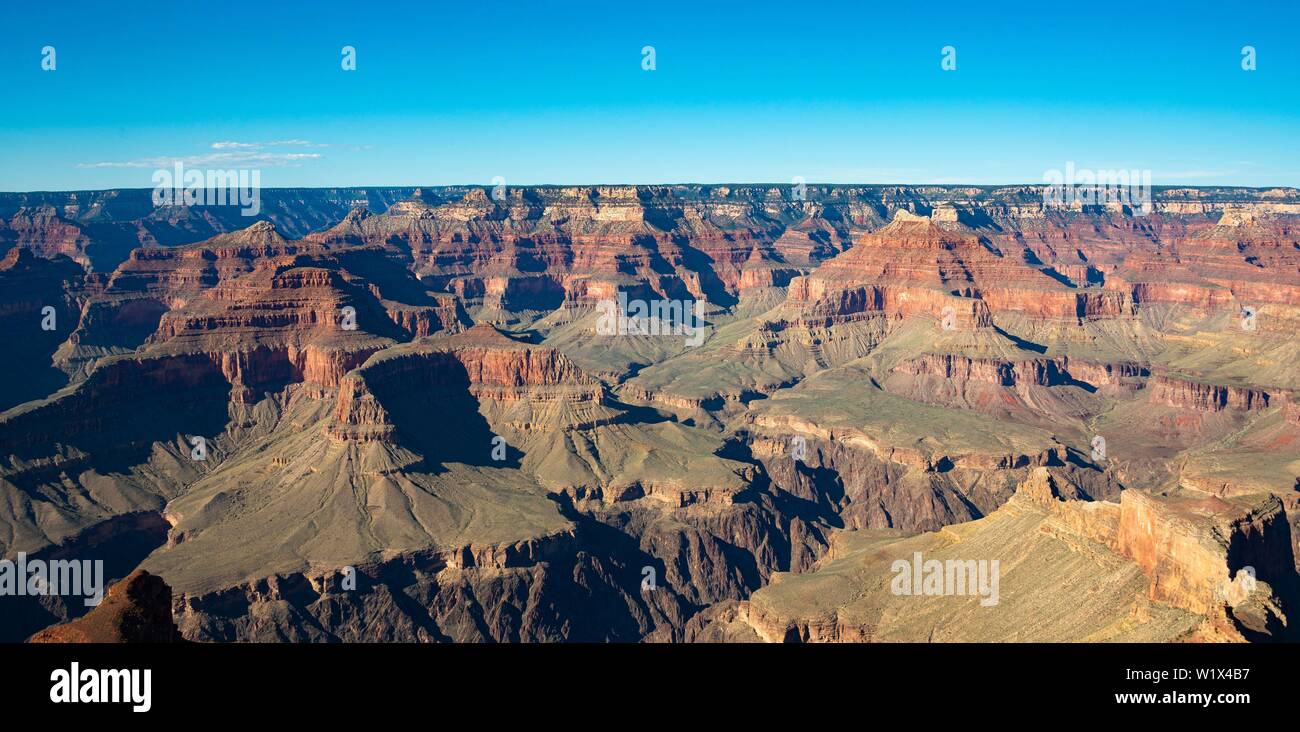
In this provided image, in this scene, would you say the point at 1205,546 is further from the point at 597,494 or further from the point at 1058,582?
the point at 597,494

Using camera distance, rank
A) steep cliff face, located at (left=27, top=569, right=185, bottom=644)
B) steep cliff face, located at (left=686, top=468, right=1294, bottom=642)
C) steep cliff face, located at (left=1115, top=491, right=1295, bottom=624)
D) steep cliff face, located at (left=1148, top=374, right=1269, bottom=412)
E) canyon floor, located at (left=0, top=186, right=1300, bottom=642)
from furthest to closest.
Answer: steep cliff face, located at (left=1148, top=374, right=1269, bottom=412) < canyon floor, located at (left=0, top=186, right=1300, bottom=642) < steep cliff face, located at (left=686, top=468, right=1294, bottom=642) < steep cliff face, located at (left=1115, top=491, right=1295, bottom=624) < steep cliff face, located at (left=27, top=569, right=185, bottom=644)

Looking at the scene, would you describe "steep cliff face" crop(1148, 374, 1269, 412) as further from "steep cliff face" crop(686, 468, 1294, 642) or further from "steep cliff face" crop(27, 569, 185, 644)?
"steep cliff face" crop(27, 569, 185, 644)

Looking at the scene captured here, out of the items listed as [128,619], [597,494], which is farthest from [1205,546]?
[597,494]

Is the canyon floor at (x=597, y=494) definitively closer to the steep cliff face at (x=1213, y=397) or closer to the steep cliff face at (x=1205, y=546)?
the steep cliff face at (x=1205, y=546)

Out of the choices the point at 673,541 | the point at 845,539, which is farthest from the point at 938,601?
the point at 673,541

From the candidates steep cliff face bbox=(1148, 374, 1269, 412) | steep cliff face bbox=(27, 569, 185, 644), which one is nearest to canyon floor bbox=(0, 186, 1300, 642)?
steep cliff face bbox=(27, 569, 185, 644)

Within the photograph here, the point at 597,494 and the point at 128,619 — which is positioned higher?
the point at 128,619

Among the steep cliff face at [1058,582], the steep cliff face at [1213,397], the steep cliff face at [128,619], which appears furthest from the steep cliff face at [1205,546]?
the steep cliff face at [1213,397]

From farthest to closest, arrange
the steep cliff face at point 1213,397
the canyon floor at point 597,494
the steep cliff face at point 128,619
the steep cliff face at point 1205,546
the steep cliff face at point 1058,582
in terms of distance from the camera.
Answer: the steep cliff face at point 1213,397 < the canyon floor at point 597,494 < the steep cliff face at point 1058,582 < the steep cliff face at point 1205,546 < the steep cliff face at point 128,619
